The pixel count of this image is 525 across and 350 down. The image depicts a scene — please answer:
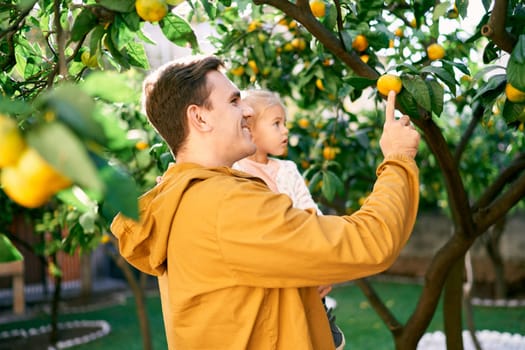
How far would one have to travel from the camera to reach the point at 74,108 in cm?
72

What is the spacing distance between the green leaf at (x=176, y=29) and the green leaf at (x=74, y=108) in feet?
3.05

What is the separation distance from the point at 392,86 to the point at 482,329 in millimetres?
6131

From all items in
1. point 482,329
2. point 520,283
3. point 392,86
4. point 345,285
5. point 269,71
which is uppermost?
point 392,86

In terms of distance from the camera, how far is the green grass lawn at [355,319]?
22.7ft

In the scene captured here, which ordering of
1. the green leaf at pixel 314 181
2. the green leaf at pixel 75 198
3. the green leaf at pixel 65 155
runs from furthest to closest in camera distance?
the green leaf at pixel 314 181 → the green leaf at pixel 75 198 → the green leaf at pixel 65 155

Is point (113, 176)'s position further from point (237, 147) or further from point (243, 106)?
point (243, 106)

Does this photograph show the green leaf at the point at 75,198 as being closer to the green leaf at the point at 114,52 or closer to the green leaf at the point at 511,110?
the green leaf at the point at 114,52

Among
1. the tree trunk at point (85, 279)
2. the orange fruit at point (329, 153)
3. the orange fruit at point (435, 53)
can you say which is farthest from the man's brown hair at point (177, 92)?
the tree trunk at point (85, 279)

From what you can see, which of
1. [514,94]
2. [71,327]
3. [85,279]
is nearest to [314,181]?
[514,94]

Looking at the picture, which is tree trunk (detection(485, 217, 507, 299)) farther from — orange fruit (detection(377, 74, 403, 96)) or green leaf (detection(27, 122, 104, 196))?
green leaf (detection(27, 122, 104, 196))

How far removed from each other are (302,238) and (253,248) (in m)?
0.11

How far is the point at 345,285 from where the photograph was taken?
11.0 meters

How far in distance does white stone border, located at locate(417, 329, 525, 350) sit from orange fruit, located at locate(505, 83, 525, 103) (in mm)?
4535

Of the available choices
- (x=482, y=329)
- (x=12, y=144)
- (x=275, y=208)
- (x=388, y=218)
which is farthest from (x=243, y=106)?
(x=482, y=329)
